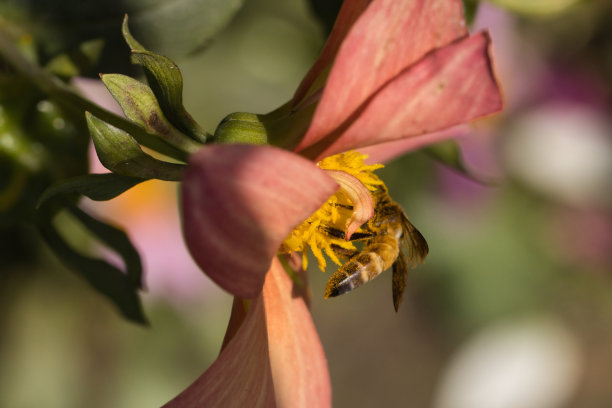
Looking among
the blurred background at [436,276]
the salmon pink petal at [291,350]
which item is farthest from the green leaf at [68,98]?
the blurred background at [436,276]

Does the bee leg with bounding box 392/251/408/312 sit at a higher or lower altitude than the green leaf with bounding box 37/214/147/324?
lower

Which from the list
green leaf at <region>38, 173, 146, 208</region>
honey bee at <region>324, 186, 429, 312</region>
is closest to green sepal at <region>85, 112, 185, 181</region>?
green leaf at <region>38, 173, 146, 208</region>

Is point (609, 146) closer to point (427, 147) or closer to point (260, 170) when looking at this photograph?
point (427, 147)

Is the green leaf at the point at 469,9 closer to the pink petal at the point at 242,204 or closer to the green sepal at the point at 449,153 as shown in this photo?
the green sepal at the point at 449,153

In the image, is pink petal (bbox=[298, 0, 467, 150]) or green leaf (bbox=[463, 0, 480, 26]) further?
green leaf (bbox=[463, 0, 480, 26])

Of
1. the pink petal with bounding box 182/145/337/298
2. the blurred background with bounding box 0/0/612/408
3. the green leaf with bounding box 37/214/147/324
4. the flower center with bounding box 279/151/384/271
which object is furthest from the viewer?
the blurred background with bounding box 0/0/612/408

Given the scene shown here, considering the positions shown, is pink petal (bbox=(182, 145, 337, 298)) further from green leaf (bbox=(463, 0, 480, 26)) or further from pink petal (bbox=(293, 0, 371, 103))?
green leaf (bbox=(463, 0, 480, 26))

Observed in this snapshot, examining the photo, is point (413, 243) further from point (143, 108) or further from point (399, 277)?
point (143, 108)
